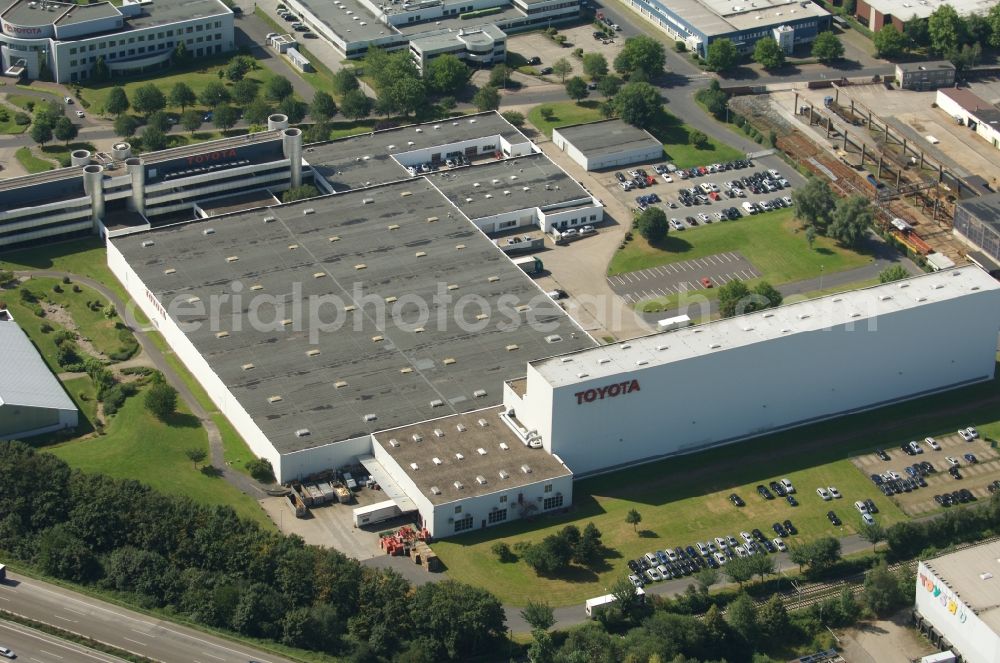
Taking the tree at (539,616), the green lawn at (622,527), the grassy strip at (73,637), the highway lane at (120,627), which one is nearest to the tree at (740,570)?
the green lawn at (622,527)

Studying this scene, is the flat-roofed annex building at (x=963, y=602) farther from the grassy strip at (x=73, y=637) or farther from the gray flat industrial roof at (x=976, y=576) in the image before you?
the grassy strip at (x=73, y=637)

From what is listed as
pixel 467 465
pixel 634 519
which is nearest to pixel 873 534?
pixel 634 519

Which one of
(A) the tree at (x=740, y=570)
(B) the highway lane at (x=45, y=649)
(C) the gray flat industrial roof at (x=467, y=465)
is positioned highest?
(C) the gray flat industrial roof at (x=467, y=465)

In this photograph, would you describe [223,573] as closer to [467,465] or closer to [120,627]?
[120,627]

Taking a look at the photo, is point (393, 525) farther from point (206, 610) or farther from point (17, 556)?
point (17, 556)

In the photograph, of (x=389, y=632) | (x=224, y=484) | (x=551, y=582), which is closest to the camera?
(x=389, y=632)

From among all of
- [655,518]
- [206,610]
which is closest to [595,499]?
[655,518]
